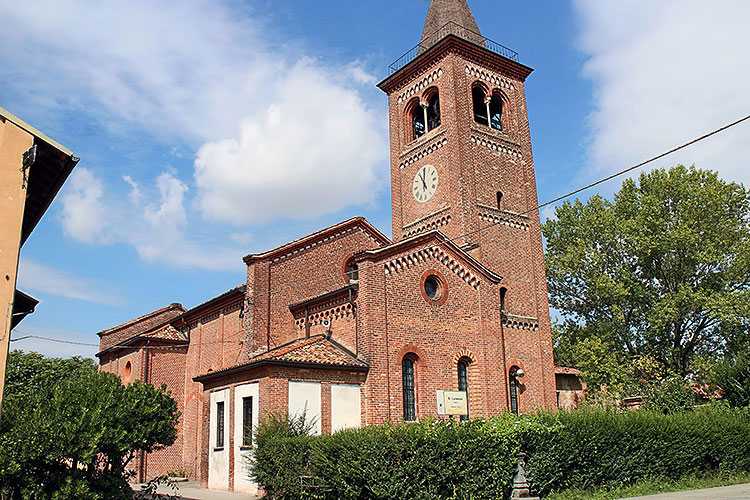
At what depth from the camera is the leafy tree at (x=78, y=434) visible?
12359 millimetres

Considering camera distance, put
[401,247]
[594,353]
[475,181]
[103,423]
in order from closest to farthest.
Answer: [103,423] < [401,247] < [475,181] < [594,353]

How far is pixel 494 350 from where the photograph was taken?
24.2 m

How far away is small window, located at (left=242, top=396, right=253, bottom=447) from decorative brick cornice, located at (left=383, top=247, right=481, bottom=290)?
627cm

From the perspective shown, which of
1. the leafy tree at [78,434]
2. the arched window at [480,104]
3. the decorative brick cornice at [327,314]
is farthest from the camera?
the arched window at [480,104]

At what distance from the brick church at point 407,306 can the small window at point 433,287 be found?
155 millimetres

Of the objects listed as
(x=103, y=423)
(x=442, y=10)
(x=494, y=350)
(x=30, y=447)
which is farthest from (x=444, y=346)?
(x=442, y=10)

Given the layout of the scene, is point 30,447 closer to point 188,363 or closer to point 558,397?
point 188,363

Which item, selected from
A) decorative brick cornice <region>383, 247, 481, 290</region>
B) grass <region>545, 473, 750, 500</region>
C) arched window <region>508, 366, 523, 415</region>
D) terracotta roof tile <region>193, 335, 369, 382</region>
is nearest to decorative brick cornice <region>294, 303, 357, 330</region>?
terracotta roof tile <region>193, 335, 369, 382</region>

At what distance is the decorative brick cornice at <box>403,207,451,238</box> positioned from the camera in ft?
92.0

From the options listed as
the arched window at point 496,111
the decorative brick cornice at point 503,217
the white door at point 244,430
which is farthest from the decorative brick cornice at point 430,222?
the white door at point 244,430

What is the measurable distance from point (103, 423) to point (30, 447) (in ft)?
4.82

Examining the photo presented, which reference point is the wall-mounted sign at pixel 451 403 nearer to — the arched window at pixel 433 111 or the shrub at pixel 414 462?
the shrub at pixel 414 462

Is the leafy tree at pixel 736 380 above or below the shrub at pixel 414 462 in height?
above

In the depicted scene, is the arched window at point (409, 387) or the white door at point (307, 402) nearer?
the white door at point (307, 402)
